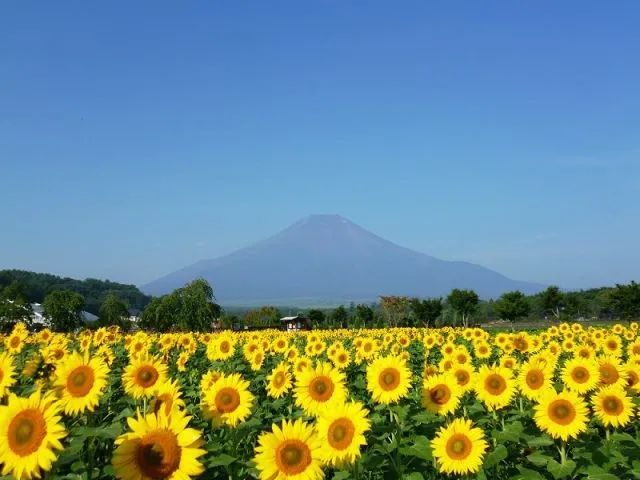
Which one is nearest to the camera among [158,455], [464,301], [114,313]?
[158,455]

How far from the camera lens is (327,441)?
4.44 m

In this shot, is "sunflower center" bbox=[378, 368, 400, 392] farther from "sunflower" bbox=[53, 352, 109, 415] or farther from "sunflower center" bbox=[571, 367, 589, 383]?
"sunflower" bbox=[53, 352, 109, 415]

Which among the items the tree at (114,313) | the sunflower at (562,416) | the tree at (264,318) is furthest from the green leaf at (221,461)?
the tree at (264,318)

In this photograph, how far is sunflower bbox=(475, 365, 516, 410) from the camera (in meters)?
6.75

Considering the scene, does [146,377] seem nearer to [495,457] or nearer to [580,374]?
[495,457]

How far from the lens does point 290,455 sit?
3.82m

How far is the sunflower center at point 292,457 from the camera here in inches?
150

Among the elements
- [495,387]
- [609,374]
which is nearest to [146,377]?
[495,387]

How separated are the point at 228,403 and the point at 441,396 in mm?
2307

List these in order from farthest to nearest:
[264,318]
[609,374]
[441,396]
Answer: [264,318] < [609,374] < [441,396]

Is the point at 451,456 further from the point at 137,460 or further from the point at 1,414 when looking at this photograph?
the point at 1,414

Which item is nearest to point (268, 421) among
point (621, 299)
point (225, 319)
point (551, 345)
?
point (551, 345)

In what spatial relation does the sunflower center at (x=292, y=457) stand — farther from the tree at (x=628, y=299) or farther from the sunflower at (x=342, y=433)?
the tree at (x=628, y=299)

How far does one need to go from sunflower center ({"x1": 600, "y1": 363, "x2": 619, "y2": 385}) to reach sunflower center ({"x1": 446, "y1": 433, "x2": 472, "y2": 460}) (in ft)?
10.2
